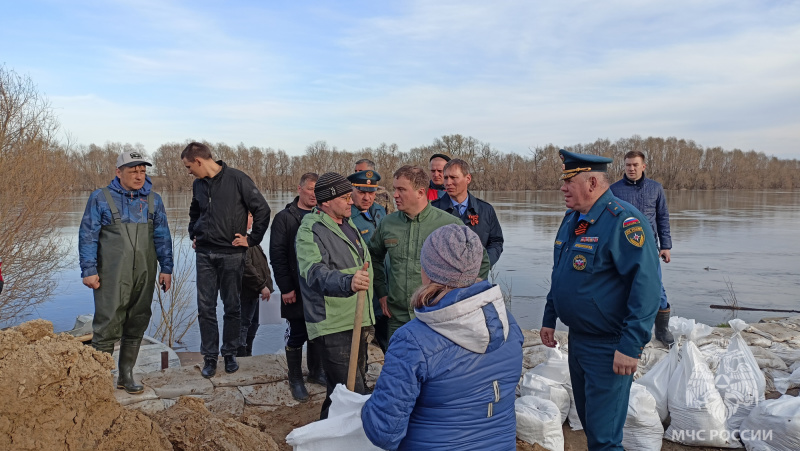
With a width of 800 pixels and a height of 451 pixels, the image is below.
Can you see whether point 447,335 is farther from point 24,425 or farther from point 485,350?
point 24,425

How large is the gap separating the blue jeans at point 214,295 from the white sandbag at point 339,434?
2.51 metres

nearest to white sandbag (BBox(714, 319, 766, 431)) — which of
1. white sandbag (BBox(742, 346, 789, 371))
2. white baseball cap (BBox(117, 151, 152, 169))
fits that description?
white sandbag (BBox(742, 346, 789, 371))

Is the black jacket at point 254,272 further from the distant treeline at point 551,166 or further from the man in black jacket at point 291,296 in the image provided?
the distant treeline at point 551,166

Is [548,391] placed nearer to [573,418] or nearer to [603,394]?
[573,418]

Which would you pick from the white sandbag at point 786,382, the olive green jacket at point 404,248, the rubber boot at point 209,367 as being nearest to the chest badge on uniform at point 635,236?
the olive green jacket at point 404,248

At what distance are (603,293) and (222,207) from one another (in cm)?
300

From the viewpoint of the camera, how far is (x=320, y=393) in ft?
14.1

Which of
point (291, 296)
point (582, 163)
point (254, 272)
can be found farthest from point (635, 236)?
point (254, 272)

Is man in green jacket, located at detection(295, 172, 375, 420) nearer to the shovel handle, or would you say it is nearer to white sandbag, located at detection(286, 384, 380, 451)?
the shovel handle

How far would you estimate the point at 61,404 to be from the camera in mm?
2652

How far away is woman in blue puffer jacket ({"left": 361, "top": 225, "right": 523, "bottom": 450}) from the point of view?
5.42ft

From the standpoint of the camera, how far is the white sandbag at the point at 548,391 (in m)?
3.75

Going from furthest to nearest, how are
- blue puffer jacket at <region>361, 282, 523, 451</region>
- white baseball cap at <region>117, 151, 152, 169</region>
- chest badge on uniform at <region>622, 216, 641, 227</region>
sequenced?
white baseball cap at <region>117, 151, 152, 169</region> < chest badge on uniform at <region>622, 216, 641, 227</region> < blue puffer jacket at <region>361, 282, 523, 451</region>

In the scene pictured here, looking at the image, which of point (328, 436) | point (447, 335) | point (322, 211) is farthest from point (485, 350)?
point (322, 211)
